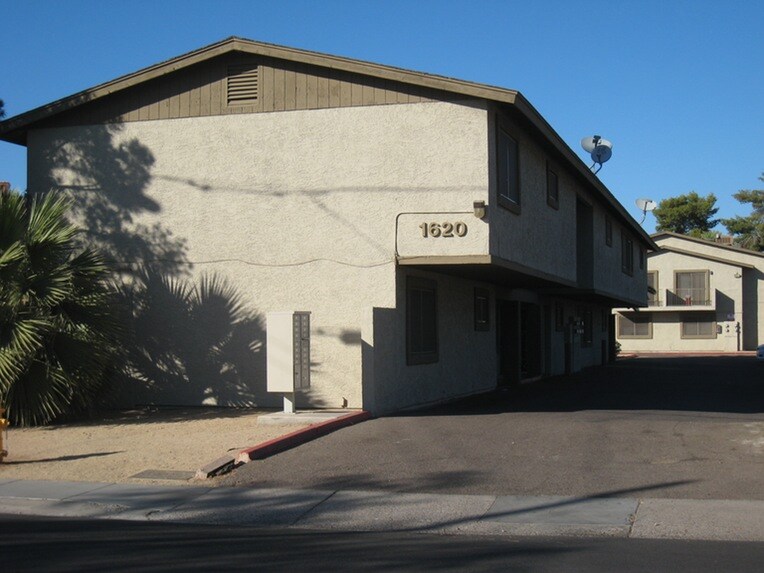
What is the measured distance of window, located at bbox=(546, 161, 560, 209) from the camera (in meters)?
20.7

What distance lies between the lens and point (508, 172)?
17.2 metres

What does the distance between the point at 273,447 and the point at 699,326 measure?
49670 millimetres

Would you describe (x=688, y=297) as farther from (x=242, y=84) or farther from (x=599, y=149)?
(x=242, y=84)

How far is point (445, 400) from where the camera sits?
60.0 feet

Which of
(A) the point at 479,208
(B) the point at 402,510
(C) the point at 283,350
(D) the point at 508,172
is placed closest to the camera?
(B) the point at 402,510

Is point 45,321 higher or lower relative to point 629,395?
higher

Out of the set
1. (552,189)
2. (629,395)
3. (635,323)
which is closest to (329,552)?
(629,395)

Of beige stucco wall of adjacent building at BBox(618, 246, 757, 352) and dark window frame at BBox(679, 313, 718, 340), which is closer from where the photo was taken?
beige stucco wall of adjacent building at BBox(618, 246, 757, 352)

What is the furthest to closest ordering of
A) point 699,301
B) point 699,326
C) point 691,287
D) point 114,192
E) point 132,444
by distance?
point 699,326, point 691,287, point 699,301, point 114,192, point 132,444

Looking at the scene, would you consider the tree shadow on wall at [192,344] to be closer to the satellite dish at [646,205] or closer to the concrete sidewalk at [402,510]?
the concrete sidewalk at [402,510]

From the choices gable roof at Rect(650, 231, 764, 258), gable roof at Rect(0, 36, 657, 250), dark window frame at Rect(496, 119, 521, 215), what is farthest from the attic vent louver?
gable roof at Rect(650, 231, 764, 258)

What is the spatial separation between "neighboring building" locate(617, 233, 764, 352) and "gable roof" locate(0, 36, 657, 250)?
39333 mm

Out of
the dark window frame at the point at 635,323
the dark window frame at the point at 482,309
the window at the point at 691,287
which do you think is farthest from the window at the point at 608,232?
the dark window frame at the point at 635,323

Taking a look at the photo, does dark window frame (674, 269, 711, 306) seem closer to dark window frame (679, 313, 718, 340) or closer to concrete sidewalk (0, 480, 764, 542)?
dark window frame (679, 313, 718, 340)
